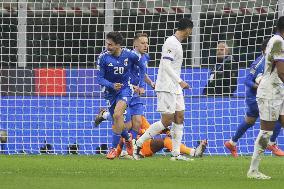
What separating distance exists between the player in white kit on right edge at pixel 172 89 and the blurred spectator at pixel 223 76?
351 centimetres

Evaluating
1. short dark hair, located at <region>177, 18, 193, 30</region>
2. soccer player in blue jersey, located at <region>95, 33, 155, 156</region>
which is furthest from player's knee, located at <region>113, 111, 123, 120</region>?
short dark hair, located at <region>177, 18, 193, 30</region>

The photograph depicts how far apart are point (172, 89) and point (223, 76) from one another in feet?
12.5

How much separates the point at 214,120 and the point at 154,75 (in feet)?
5.13

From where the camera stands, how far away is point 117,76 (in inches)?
656

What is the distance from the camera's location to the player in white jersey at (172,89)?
51.2 ft

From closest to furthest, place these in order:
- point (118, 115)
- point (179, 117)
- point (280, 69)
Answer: point (280, 69) → point (179, 117) → point (118, 115)

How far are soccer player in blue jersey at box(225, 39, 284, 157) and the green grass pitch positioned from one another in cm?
164

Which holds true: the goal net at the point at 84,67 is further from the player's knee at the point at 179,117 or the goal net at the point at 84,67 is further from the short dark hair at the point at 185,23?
the short dark hair at the point at 185,23

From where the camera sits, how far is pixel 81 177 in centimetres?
1207

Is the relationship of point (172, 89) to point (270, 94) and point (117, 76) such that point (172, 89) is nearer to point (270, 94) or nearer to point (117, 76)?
point (117, 76)

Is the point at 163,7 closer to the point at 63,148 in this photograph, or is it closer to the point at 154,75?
the point at 154,75

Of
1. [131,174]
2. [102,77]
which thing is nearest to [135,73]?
[102,77]

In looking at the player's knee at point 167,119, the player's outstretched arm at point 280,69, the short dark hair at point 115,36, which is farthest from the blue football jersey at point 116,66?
the player's outstretched arm at point 280,69

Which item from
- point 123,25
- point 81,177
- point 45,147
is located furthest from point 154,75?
point 81,177
